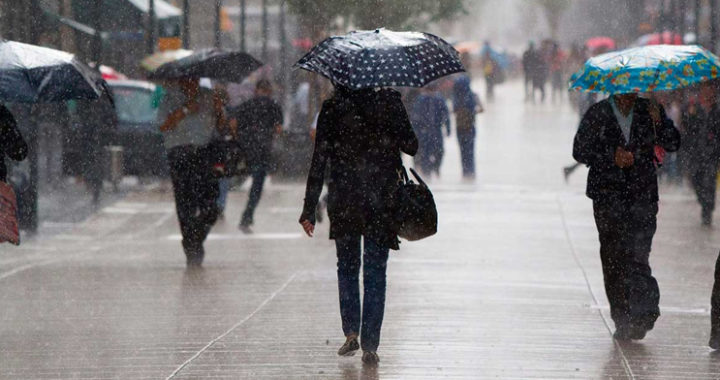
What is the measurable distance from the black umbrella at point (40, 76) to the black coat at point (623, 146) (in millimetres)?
3422

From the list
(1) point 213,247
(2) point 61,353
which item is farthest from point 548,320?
(1) point 213,247

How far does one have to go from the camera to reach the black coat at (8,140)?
29.7ft

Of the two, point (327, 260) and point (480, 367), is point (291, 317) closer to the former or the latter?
point (480, 367)

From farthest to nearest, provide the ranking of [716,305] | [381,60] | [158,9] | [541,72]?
[541,72] < [158,9] < [716,305] < [381,60]

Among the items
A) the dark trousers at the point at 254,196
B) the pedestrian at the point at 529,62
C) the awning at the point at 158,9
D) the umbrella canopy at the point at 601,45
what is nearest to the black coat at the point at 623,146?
the dark trousers at the point at 254,196

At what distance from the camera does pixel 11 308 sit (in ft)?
35.7

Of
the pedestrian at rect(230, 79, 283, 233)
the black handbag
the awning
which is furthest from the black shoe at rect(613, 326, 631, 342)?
the awning

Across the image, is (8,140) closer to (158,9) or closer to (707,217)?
(707,217)

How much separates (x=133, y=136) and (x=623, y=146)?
49.4 ft

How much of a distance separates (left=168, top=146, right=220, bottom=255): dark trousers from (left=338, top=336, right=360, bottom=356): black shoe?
4.90 meters

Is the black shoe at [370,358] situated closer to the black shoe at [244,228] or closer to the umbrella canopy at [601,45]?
the black shoe at [244,228]

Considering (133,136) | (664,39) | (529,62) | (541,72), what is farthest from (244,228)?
(541,72)

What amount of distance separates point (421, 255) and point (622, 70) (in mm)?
5344

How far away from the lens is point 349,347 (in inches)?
329
